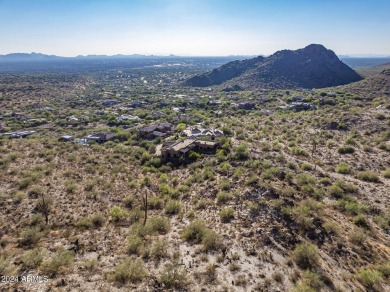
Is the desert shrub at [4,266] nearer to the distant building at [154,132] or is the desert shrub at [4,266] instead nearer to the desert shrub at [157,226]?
the desert shrub at [157,226]

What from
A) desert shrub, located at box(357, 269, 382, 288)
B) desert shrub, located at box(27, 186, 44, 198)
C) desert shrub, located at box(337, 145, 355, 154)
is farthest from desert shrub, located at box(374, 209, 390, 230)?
desert shrub, located at box(27, 186, 44, 198)

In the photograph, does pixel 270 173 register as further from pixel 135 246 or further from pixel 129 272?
pixel 129 272

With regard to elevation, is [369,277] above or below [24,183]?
below

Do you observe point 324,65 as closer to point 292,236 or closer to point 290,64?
point 290,64

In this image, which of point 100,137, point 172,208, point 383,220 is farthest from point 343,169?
point 100,137

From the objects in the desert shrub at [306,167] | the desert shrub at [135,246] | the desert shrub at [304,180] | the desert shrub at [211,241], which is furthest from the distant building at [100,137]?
the desert shrub at [211,241]
